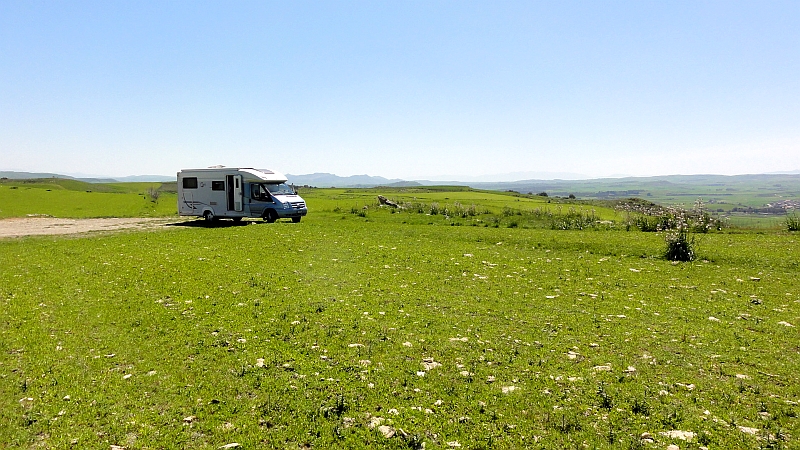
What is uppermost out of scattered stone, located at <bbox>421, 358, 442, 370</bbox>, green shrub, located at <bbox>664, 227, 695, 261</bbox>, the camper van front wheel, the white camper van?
the white camper van

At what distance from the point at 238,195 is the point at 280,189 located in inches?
121

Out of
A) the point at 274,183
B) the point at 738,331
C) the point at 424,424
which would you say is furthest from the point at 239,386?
the point at 274,183

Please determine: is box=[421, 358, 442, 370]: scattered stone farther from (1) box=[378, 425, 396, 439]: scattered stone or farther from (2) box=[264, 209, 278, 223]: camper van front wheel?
(2) box=[264, 209, 278, 223]: camper van front wheel

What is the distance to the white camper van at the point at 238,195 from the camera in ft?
102

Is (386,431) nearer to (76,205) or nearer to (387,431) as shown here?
(387,431)

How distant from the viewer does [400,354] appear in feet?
24.5

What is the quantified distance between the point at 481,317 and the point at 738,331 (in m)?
4.98

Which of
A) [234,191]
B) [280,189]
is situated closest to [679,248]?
[280,189]

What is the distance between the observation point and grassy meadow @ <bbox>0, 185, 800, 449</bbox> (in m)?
5.27

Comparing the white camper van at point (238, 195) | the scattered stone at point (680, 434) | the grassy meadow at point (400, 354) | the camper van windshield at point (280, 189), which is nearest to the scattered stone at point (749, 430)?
the grassy meadow at point (400, 354)

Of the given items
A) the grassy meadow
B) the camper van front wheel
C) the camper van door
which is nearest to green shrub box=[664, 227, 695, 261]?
the grassy meadow

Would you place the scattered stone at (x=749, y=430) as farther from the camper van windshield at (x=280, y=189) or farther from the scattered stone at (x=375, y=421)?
the camper van windshield at (x=280, y=189)

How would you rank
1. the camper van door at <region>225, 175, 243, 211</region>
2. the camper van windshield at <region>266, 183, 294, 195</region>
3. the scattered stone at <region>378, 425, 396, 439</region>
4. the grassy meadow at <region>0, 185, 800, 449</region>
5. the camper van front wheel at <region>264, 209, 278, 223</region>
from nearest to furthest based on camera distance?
the scattered stone at <region>378, 425, 396, 439</region> → the grassy meadow at <region>0, 185, 800, 449</region> → the camper van door at <region>225, 175, 243, 211</region> → the camper van front wheel at <region>264, 209, 278, 223</region> → the camper van windshield at <region>266, 183, 294, 195</region>

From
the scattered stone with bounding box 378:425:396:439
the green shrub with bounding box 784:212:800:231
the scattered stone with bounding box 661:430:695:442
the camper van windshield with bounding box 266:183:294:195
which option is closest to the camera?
the scattered stone with bounding box 661:430:695:442
